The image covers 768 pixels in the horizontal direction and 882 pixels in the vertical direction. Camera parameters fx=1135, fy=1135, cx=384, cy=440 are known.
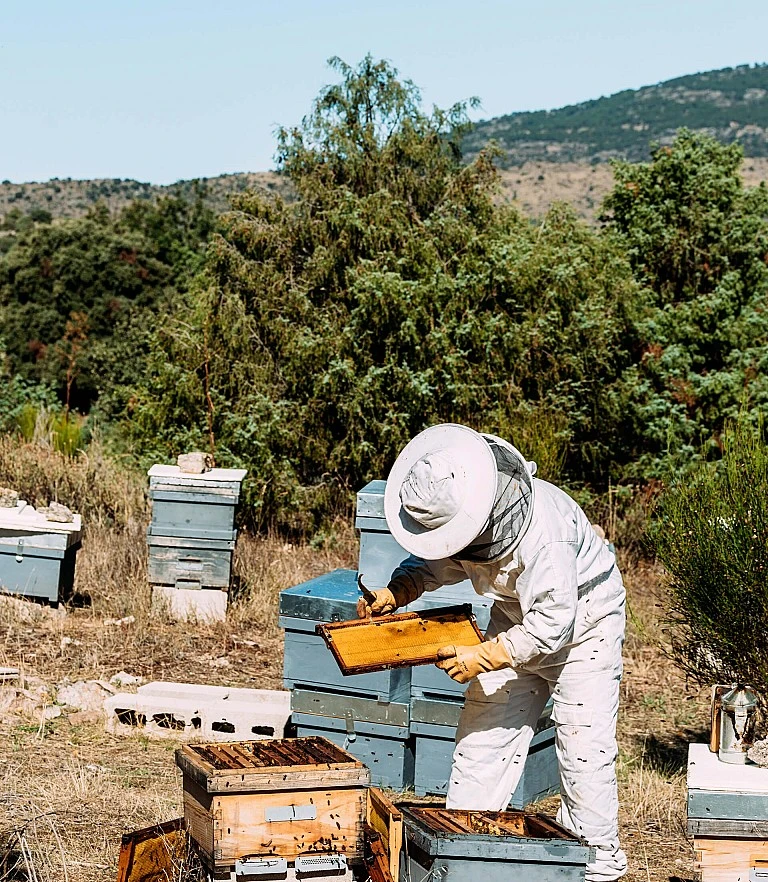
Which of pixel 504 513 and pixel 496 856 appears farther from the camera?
pixel 504 513

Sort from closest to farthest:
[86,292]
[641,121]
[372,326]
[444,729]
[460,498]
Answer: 1. [460,498]
2. [444,729]
3. [372,326]
4. [86,292]
5. [641,121]

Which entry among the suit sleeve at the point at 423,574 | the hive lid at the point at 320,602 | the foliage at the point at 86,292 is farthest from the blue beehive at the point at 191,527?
the foliage at the point at 86,292

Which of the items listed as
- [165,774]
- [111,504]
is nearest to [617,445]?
[111,504]

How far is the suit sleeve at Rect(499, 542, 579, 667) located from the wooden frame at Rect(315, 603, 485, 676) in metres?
0.20

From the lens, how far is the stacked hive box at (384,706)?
204 inches

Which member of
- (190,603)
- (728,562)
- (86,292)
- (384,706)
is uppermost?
(86,292)

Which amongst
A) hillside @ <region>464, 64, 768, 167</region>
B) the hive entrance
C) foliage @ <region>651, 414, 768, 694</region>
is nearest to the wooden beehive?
the hive entrance

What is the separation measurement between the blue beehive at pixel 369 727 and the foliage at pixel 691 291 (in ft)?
20.3

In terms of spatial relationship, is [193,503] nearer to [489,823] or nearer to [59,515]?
[59,515]

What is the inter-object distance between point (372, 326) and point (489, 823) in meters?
8.09

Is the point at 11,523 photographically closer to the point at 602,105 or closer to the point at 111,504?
the point at 111,504

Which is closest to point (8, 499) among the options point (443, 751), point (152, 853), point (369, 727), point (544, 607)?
point (369, 727)

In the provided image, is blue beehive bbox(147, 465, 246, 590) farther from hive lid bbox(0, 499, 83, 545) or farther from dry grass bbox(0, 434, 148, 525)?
dry grass bbox(0, 434, 148, 525)

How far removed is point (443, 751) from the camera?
5.26m
